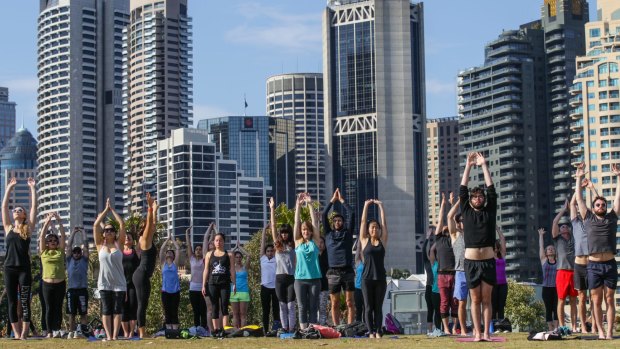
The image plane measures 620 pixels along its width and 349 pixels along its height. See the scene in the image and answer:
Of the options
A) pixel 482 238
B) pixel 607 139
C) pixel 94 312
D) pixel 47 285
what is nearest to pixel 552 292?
pixel 482 238

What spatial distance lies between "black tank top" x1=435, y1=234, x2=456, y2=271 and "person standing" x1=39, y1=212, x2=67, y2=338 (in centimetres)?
661

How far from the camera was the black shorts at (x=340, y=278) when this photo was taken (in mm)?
23500

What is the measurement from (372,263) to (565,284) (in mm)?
3796

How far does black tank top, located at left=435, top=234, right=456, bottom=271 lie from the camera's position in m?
24.1

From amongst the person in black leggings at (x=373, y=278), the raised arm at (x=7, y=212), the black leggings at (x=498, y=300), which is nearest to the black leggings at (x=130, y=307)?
the raised arm at (x=7, y=212)

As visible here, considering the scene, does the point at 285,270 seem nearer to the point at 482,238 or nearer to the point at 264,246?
the point at 264,246

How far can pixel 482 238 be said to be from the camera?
61.5 feet

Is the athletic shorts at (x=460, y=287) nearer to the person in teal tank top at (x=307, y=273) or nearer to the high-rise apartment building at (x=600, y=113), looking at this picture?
the person in teal tank top at (x=307, y=273)

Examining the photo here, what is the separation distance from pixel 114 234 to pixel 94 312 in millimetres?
61801

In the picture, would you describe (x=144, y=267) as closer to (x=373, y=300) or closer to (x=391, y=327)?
(x=373, y=300)

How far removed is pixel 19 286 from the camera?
22.2m

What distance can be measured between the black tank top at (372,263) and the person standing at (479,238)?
3357 millimetres

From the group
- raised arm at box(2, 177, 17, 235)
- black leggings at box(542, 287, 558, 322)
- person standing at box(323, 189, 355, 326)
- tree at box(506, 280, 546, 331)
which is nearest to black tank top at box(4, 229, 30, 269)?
raised arm at box(2, 177, 17, 235)

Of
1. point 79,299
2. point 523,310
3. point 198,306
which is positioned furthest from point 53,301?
point 523,310
